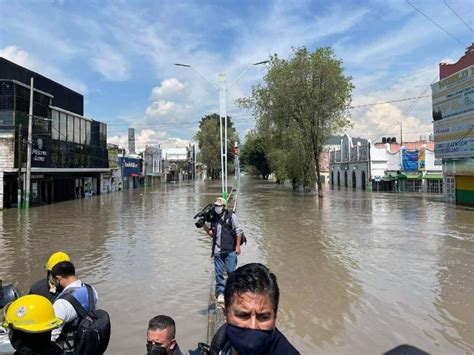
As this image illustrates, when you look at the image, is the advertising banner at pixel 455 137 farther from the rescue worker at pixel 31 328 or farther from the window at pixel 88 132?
the window at pixel 88 132

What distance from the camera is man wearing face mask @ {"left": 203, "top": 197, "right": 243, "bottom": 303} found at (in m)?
6.30

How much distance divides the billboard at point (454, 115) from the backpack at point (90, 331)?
26687mm

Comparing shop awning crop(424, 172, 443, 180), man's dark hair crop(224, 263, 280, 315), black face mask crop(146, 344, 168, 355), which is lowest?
black face mask crop(146, 344, 168, 355)

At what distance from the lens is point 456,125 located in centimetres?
2638

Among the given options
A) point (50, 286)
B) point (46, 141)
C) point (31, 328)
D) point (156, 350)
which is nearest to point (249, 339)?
point (156, 350)

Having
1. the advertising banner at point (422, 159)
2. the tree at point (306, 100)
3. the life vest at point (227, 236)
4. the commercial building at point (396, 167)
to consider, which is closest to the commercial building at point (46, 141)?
the tree at point (306, 100)

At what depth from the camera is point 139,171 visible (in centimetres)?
6275

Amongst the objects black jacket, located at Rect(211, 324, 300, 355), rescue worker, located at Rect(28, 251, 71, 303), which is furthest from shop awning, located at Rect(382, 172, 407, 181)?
black jacket, located at Rect(211, 324, 300, 355)

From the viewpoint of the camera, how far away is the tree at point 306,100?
35.8m

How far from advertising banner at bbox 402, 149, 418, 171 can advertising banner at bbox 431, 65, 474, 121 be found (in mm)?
15940

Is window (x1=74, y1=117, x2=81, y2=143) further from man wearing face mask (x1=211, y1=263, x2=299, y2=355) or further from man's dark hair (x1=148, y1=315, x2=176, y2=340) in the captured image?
man wearing face mask (x1=211, y1=263, x2=299, y2=355)

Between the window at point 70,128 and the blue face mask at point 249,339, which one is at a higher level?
the window at point 70,128

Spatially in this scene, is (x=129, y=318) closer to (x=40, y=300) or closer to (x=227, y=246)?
(x=227, y=246)

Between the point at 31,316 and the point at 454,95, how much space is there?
29365 millimetres
